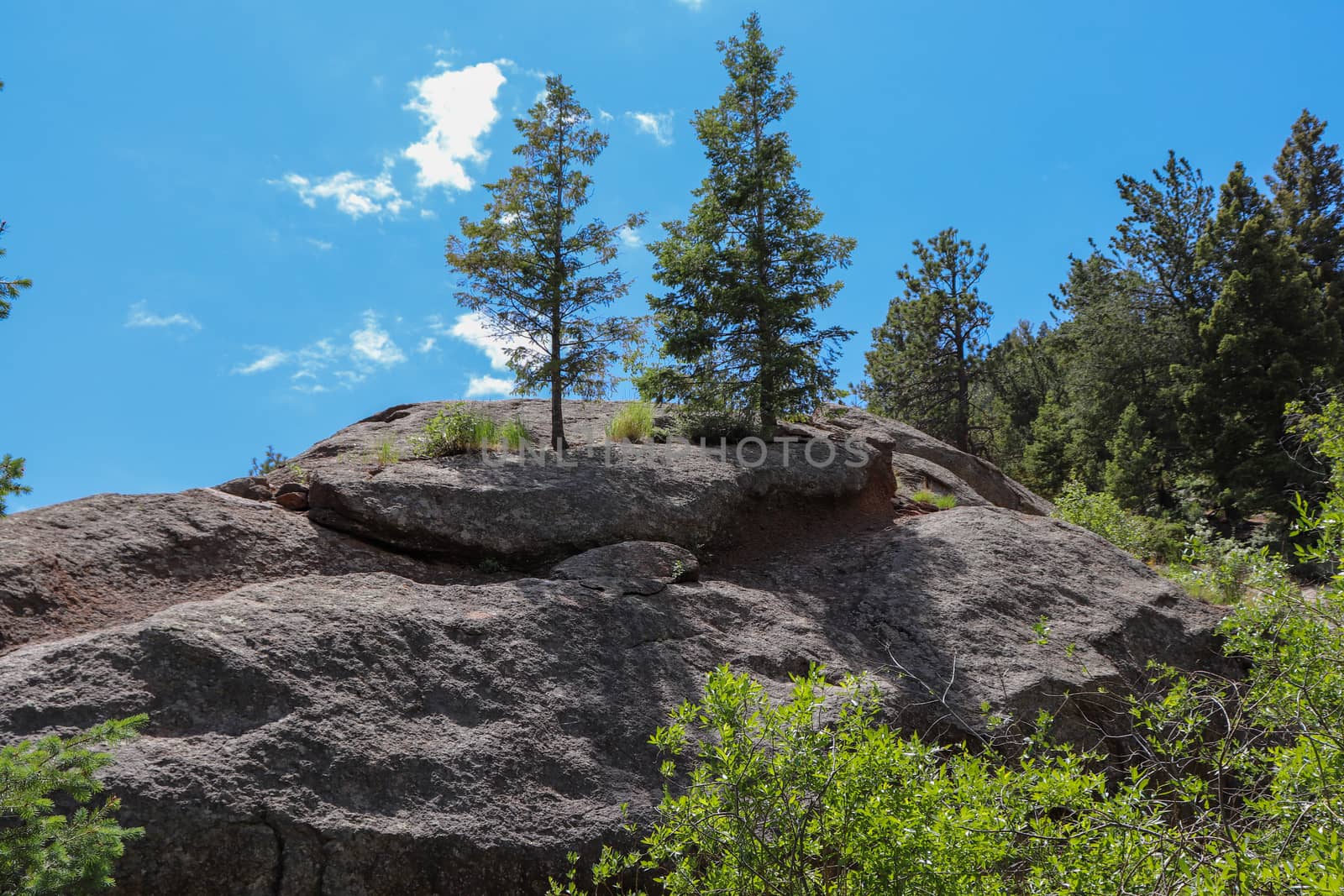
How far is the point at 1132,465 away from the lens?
28.5m

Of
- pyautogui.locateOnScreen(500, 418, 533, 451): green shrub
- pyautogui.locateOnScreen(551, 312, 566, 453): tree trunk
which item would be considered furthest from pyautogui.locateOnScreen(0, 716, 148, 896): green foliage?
pyautogui.locateOnScreen(551, 312, 566, 453): tree trunk

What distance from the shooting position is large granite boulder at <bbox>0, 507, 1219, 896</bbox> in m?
6.18

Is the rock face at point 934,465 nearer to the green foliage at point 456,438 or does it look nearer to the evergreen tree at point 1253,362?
the green foliage at point 456,438

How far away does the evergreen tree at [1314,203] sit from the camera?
108 ft

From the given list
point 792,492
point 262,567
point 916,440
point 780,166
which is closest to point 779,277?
point 780,166

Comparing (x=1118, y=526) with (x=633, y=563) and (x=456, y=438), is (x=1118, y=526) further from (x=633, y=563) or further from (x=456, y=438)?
(x=456, y=438)

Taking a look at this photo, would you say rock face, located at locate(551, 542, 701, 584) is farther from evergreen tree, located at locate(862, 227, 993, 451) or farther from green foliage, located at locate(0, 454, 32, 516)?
evergreen tree, located at locate(862, 227, 993, 451)

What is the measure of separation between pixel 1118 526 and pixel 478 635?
673 inches

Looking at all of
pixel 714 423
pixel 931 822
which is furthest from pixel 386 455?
pixel 931 822

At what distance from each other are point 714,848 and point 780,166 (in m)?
13.6

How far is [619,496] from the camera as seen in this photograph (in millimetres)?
11453

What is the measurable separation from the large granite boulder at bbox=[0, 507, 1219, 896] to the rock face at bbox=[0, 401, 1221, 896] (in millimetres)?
24

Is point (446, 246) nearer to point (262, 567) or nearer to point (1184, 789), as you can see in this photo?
point (262, 567)

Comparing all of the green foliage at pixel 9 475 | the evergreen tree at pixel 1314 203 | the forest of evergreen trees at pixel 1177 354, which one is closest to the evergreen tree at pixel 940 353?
the forest of evergreen trees at pixel 1177 354
